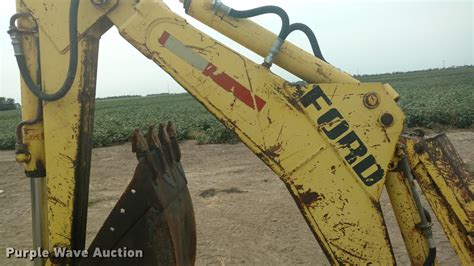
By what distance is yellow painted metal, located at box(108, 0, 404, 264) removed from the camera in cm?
198

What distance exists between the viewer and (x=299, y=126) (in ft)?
6.68

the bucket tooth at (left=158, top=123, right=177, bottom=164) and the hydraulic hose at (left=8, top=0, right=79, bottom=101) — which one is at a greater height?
the hydraulic hose at (left=8, top=0, right=79, bottom=101)

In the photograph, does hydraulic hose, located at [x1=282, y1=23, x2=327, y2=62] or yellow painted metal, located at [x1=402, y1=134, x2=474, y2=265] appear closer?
yellow painted metal, located at [x1=402, y1=134, x2=474, y2=265]

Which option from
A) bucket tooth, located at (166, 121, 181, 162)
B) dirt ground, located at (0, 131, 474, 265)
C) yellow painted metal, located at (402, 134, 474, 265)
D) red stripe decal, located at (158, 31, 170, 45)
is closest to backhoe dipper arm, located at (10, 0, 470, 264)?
red stripe decal, located at (158, 31, 170, 45)

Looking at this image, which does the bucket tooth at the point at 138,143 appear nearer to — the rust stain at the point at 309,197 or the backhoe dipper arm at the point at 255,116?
the backhoe dipper arm at the point at 255,116

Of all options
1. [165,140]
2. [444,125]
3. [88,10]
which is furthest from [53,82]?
[444,125]

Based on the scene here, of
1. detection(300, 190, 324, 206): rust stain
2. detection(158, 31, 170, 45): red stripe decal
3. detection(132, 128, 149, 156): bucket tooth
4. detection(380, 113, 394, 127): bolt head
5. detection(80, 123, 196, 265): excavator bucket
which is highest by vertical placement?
detection(158, 31, 170, 45): red stripe decal

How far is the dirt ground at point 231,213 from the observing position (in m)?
4.36

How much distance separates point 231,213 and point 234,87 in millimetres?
3830

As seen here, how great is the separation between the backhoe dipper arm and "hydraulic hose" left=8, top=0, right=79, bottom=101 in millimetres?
38

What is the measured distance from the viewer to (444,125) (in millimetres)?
12820

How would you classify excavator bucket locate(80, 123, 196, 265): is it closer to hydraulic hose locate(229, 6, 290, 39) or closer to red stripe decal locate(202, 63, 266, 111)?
red stripe decal locate(202, 63, 266, 111)

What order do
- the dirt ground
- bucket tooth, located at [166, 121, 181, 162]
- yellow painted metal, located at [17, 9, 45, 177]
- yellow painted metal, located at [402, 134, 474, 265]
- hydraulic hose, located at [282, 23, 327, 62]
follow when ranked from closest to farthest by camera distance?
yellow painted metal, located at [402, 134, 474, 265]
hydraulic hose, located at [282, 23, 327, 62]
yellow painted metal, located at [17, 9, 45, 177]
bucket tooth, located at [166, 121, 181, 162]
the dirt ground

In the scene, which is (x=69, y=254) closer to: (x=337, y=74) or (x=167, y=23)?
(x=167, y=23)
